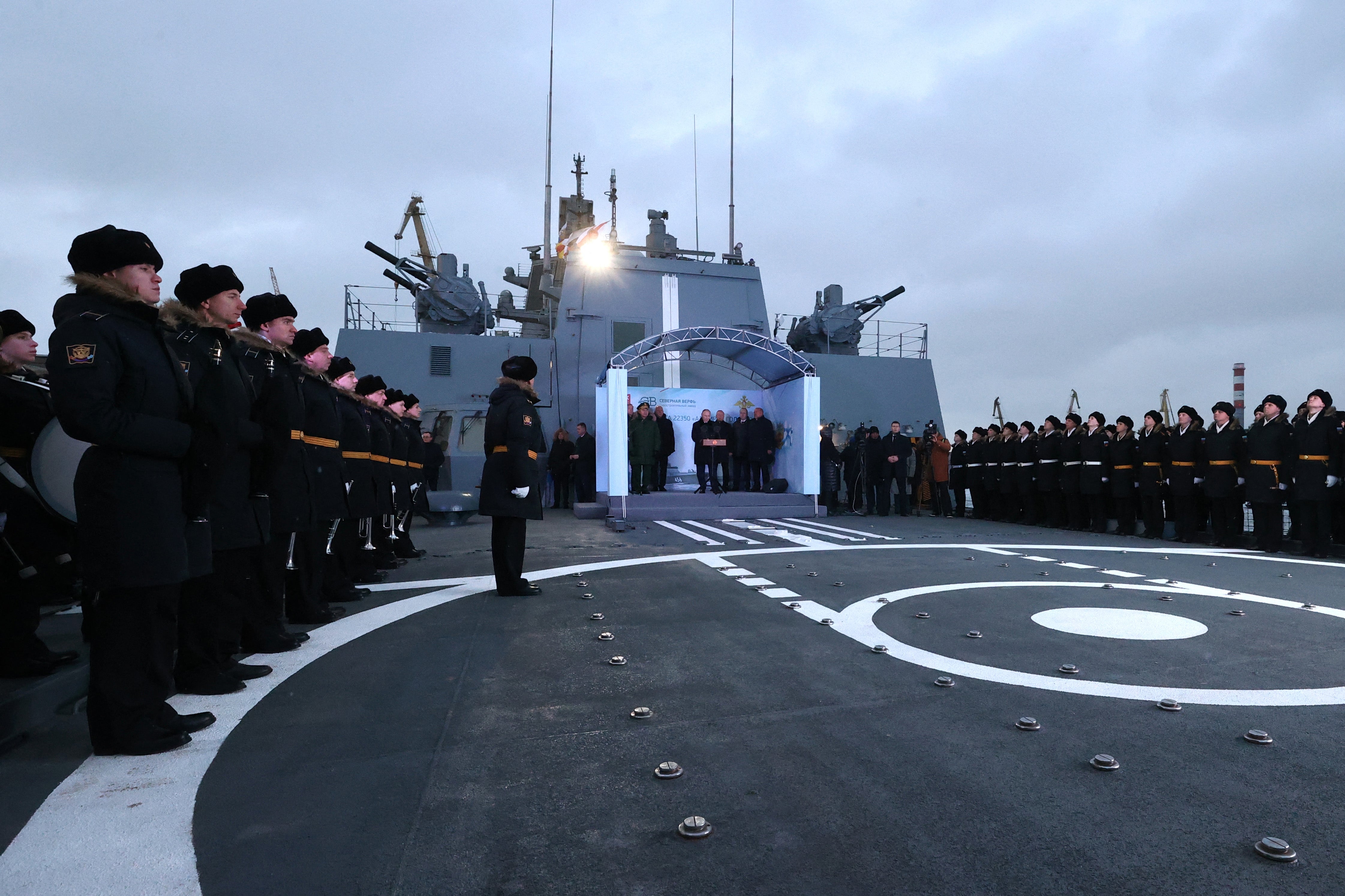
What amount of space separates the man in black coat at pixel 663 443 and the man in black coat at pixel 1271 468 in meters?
9.92

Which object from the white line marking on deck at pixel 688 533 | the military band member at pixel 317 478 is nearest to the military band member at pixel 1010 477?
the white line marking on deck at pixel 688 533

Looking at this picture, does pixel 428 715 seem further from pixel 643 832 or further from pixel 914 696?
pixel 914 696

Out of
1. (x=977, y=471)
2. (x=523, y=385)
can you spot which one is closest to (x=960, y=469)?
(x=977, y=471)

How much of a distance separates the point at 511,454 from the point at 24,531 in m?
2.87

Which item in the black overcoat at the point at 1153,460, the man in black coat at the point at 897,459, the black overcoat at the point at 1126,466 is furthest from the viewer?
the man in black coat at the point at 897,459

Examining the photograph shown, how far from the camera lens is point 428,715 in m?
2.91

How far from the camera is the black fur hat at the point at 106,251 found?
8.36 feet

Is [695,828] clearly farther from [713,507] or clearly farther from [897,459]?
[897,459]

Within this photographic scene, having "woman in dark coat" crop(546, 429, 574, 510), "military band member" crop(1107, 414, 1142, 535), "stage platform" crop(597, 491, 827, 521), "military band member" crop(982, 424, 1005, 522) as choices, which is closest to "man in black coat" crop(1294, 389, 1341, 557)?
"military band member" crop(1107, 414, 1142, 535)

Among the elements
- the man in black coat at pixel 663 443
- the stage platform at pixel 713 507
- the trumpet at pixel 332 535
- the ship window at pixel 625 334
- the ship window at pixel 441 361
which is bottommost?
the stage platform at pixel 713 507

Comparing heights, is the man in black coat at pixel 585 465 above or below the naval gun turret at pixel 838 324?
below

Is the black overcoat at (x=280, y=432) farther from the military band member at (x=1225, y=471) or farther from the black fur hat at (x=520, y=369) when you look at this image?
the military band member at (x=1225, y=471)

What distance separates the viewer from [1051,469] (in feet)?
40.4

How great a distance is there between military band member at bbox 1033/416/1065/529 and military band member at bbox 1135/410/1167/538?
1.61 m
